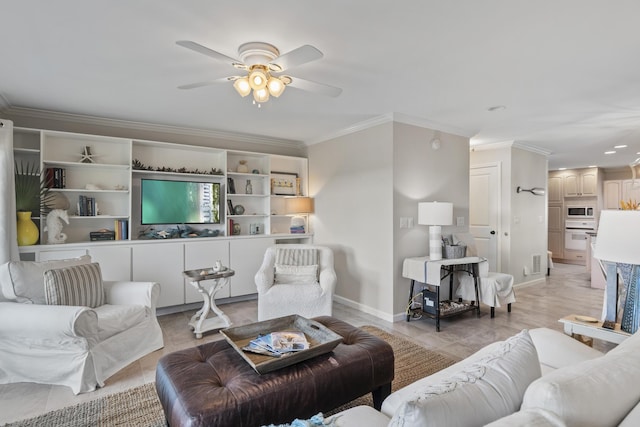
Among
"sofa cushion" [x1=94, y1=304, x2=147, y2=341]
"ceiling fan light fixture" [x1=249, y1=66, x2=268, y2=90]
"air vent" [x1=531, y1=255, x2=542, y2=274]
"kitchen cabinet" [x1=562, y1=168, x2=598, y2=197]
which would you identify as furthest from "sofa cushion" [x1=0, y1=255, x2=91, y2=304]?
"kitchen cabinet" [x1=562, y1=168, x2=598, y2=197]

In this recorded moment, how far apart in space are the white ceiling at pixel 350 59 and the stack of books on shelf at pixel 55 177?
0.66 metres

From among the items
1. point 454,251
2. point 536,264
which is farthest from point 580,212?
point 454,251

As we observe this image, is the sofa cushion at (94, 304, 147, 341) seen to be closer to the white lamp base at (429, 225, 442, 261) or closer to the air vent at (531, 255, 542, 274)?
the white lamp base at (429, 225, 442, 261)

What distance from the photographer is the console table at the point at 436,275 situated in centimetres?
344

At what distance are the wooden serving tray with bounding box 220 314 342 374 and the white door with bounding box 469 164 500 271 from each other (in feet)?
13.9

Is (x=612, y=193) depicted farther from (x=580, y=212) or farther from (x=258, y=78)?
(x=258, y=78)

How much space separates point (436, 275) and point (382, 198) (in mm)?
1038

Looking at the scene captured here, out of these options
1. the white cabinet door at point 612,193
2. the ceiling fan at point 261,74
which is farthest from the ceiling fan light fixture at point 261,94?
the white cabinet door at point 612,193

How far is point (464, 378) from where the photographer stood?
0.94 meters

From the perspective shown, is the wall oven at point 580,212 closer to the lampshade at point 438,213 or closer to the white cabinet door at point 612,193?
the white cabinet door at point 612,193

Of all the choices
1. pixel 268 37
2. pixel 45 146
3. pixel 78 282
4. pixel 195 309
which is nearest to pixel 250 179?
pixel 195 309

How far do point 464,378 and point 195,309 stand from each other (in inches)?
152

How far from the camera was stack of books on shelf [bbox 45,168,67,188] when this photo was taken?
3.52 meters

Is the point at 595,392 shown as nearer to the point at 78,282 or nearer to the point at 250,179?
the point at 78,282
